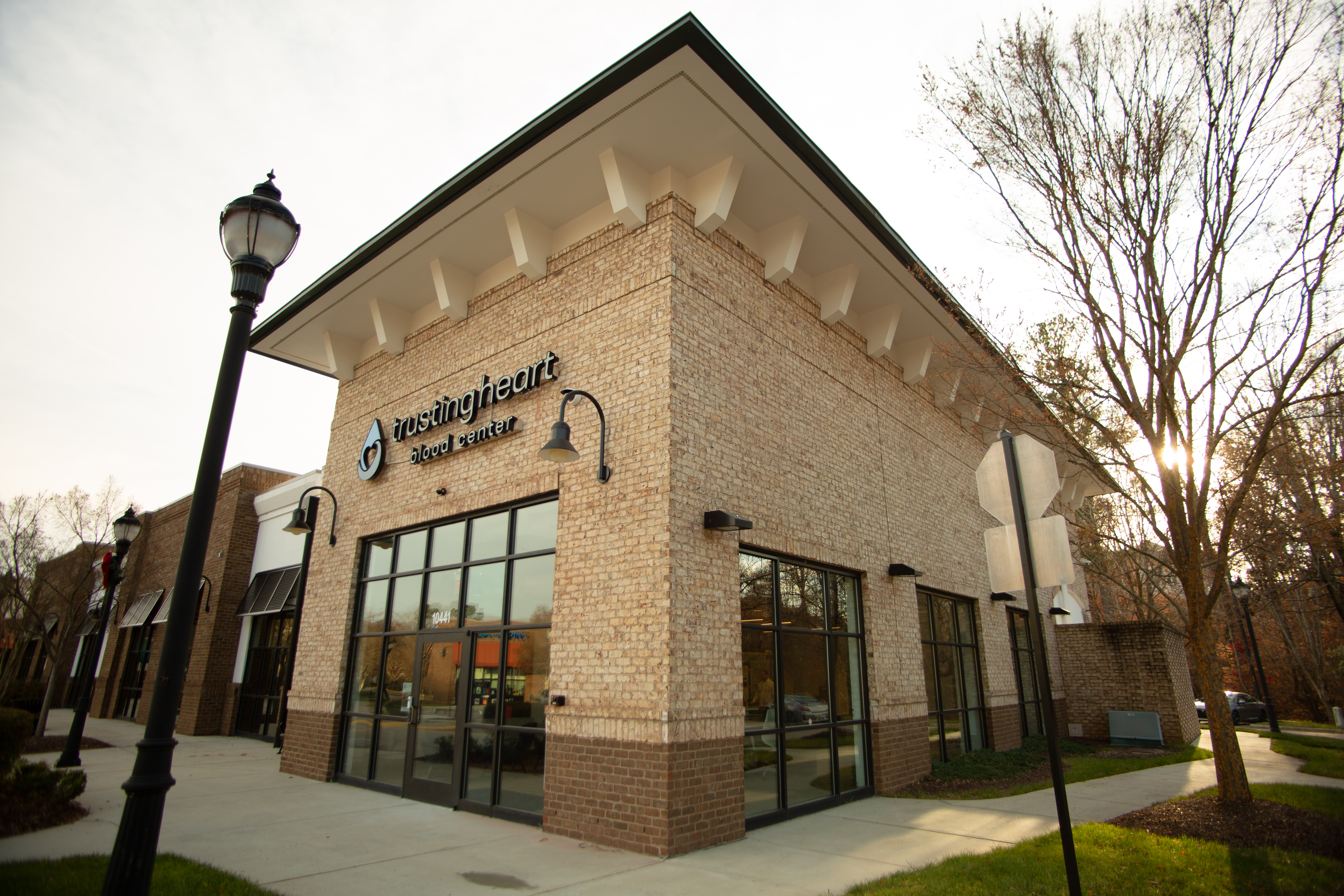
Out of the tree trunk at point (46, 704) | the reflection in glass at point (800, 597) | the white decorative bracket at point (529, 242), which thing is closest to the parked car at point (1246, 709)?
the reflection in glass at point (800, 597)

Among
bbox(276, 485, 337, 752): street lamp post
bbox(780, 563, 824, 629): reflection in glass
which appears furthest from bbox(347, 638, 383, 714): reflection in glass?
bbox(780, 563, 824, 629): reflection in glass

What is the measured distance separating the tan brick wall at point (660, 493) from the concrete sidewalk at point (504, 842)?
0.59m

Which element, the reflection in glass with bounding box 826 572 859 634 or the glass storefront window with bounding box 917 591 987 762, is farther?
the glass storefront window with bounding box 917 591 987 762

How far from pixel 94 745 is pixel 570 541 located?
1591 cm

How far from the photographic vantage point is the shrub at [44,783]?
8141 millimetres

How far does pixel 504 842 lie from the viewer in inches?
296

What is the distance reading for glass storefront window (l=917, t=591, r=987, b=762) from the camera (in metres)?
12.8

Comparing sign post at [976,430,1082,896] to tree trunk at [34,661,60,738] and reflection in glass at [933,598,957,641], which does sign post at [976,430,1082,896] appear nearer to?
reflection in glass at [933,598,957,641]

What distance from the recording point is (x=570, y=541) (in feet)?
28.2

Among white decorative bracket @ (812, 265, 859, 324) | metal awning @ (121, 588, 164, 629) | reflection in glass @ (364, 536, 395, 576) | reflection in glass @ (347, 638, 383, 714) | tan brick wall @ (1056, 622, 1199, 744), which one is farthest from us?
metal awning @ (121, 588, 164, 629)

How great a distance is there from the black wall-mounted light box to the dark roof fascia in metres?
4.94

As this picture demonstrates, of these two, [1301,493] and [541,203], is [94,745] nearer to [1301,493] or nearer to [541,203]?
[541,203]

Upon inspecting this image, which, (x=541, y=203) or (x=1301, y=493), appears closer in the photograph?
(x=541, y=203)

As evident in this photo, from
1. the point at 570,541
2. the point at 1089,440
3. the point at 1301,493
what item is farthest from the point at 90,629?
the point at 1301,493
